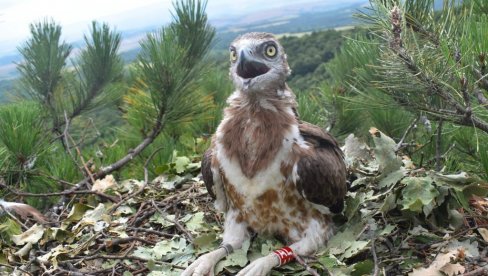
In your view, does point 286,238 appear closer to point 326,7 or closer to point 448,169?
point 448,169

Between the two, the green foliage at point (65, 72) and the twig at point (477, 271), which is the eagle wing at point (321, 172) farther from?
the green foliage at point (65, 72)

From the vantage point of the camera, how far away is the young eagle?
271 cm

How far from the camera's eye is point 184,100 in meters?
4.41

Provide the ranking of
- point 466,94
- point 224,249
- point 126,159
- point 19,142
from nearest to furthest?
1. point 466,94
2. point 224,249
3. point 19,142
4. point 126,159

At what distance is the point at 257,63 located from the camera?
270 cm

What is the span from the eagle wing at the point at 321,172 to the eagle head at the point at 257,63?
310mm

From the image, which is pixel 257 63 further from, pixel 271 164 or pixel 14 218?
pixel 14 218

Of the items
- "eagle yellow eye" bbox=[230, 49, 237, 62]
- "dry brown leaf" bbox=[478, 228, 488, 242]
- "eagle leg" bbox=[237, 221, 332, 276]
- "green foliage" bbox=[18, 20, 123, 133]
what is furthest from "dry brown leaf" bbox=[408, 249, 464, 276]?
"green foliage" bbox=[18, 20, 123, 133]

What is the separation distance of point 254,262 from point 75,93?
127 inches

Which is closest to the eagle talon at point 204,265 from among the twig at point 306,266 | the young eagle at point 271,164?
the young eagle at point 271,164

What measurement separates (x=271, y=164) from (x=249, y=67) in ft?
1.55

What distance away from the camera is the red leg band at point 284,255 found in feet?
8.76

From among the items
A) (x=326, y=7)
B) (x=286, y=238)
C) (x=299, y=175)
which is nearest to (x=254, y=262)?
(x=286, y=238)

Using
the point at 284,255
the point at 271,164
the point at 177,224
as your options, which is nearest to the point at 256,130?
the point at 271,164
